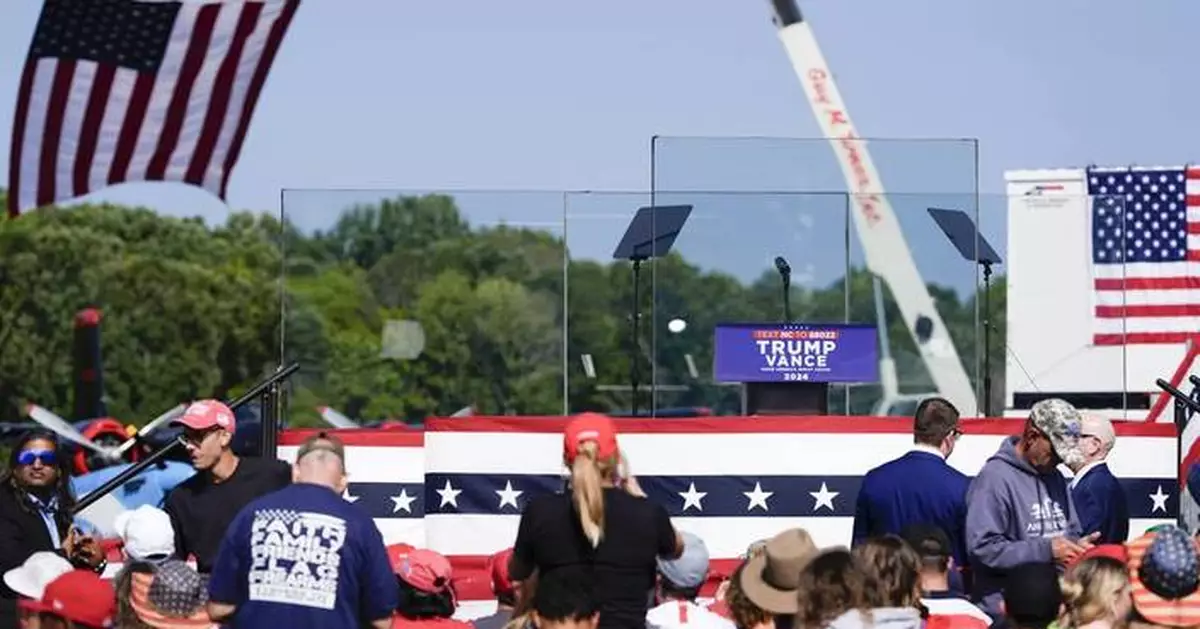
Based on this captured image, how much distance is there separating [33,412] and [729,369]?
77.7ft

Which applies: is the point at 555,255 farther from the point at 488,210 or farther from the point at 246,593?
the point at 246,593

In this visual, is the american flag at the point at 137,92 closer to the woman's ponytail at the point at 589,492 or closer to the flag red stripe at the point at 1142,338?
the flag red stripe at the point at 1142,338

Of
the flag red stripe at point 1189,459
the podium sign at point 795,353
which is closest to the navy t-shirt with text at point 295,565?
the flag red stripe at point 1189,459

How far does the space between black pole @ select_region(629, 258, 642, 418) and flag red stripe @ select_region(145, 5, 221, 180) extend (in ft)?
11.1

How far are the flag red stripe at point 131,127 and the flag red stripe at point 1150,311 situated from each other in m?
6.55

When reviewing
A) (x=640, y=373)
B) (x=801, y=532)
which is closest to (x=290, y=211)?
(x=640, y=373)

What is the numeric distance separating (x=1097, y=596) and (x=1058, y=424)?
2225 mm

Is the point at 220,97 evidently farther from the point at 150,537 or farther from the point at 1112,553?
the point at 1112,553

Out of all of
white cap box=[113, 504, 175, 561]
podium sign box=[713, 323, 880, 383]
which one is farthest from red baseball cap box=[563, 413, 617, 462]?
podium sign box=[713, 323, 880, 383]

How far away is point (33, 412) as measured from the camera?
122ft

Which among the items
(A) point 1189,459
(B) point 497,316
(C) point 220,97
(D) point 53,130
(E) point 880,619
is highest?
(C) point 220,97

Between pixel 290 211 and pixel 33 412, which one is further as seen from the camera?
pixel 33 412

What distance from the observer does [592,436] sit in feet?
28.5

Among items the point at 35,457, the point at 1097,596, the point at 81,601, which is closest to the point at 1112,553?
the point at 1097,596
